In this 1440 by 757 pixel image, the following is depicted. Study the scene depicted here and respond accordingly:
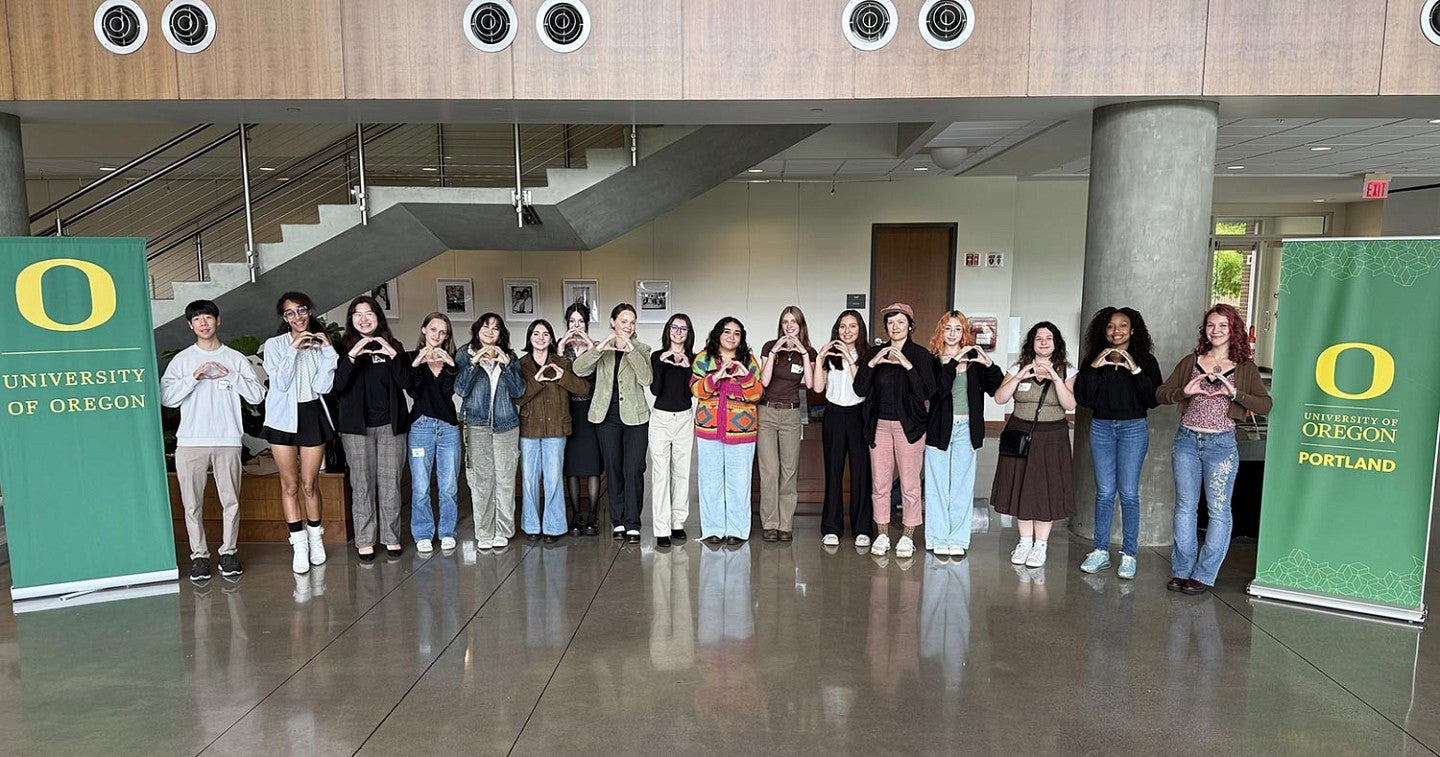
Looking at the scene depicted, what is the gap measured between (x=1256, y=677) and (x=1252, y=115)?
13.8 ft

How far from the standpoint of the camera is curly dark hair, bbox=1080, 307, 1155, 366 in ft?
17.0

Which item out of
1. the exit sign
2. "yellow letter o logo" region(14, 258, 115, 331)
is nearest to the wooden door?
the exit sign

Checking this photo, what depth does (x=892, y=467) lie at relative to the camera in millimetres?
5719

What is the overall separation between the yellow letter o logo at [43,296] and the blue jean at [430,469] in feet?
6.12

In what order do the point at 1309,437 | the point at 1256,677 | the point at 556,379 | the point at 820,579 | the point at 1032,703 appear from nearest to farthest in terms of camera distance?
the point at 1032,703 → the point at 1256,677 → the point at 1309,437 → the point at 820,579 → the point at 556,379

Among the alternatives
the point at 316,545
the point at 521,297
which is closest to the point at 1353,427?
the point at 316,545

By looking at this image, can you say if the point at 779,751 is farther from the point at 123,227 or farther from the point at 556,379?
the point at 123,227

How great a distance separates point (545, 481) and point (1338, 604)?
4907 mm

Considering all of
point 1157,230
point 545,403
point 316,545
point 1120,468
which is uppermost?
point 1157,230

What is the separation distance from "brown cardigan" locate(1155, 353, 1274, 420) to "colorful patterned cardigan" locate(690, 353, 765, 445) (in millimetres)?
2540

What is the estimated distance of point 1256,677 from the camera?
395 centimetres

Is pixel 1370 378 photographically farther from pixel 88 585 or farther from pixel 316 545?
pixel 88 585

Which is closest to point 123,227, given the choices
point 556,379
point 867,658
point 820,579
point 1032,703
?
point 556,379

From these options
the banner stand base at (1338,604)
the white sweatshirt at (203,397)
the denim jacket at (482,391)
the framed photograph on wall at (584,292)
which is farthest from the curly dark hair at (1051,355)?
the framed photograph on wall at (584,292)
